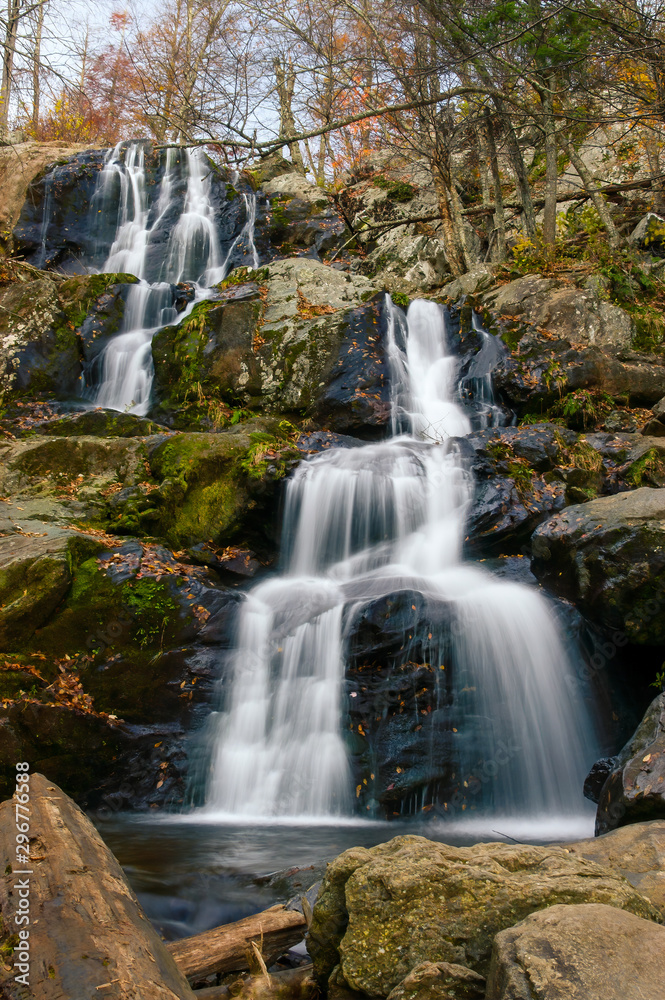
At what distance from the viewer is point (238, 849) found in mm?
4500

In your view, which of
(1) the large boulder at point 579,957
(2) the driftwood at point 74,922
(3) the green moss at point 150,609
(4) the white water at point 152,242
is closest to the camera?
(1) the large boulder at point 579,957

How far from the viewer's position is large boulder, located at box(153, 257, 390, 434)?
9898 millimetres

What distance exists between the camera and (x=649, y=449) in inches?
320

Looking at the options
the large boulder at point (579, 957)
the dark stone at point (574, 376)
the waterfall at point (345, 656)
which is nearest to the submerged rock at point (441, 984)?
the large boulder at point (579, 957)

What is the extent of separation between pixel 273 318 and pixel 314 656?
6833mm

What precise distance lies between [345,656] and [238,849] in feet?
6.12

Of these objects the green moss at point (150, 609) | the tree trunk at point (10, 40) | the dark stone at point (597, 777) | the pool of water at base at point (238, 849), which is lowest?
the pool of water at base at point (238, 849)

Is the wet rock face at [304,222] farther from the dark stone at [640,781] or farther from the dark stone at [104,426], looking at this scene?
the dark stone at [640,781]

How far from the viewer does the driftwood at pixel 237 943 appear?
2.66 meters

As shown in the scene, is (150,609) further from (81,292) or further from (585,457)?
(81,292)

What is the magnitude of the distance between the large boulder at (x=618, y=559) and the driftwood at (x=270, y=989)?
147 inches

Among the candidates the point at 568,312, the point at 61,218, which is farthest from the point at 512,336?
the point at 61,218

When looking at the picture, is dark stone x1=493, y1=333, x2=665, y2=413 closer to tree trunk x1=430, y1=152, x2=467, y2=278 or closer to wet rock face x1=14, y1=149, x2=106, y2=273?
tree trunk x1=430, y1=152, x2=467, y2=278

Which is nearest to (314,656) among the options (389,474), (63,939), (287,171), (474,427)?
(389,474)
